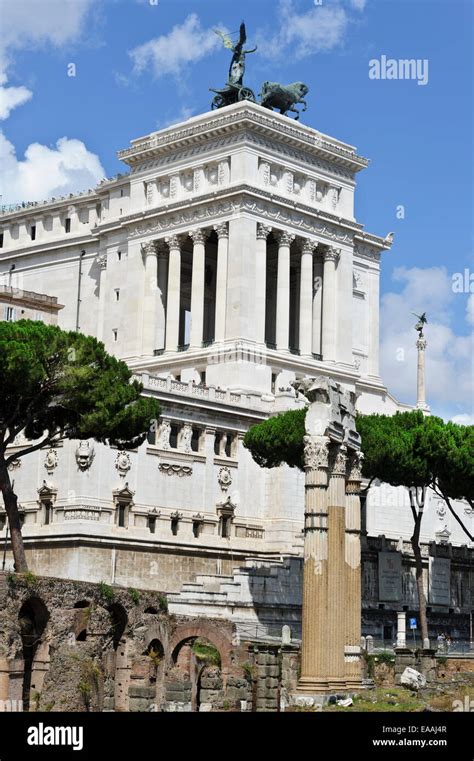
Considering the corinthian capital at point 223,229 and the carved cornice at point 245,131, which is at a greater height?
the carved cornice at point 245,131

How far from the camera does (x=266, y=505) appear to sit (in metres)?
76.2

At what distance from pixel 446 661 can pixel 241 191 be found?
42.2 metres

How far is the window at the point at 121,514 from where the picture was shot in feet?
225

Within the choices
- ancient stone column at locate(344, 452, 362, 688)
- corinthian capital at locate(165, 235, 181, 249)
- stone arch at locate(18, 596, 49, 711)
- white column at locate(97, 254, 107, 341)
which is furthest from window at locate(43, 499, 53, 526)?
white column at locate(97, 254, 107, 341)

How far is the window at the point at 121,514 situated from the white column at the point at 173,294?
25.5 meters

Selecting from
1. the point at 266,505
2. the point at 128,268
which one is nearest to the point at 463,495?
the point at 266,505

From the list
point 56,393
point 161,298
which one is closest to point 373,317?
point 161,298

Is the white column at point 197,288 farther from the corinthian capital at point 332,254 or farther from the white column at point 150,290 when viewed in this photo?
the corinthian capital at point 332,254

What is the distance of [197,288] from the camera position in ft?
303

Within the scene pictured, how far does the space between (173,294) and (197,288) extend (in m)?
2.10

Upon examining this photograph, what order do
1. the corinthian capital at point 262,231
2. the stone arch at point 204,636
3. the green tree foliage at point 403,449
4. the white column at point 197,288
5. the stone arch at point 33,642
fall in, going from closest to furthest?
A: the stone arch at point 33,642, the stone arch at point 204,636, the green tree foliage at point 403,449, the corinthian capital at point 262,231, the white column at point 197,288

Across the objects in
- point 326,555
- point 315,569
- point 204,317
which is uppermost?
point 204,317

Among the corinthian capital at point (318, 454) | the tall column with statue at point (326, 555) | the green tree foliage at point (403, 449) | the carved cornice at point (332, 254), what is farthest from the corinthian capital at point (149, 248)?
the corinthian capital at point (318, 454)

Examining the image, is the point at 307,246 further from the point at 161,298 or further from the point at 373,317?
the point at 373,317
